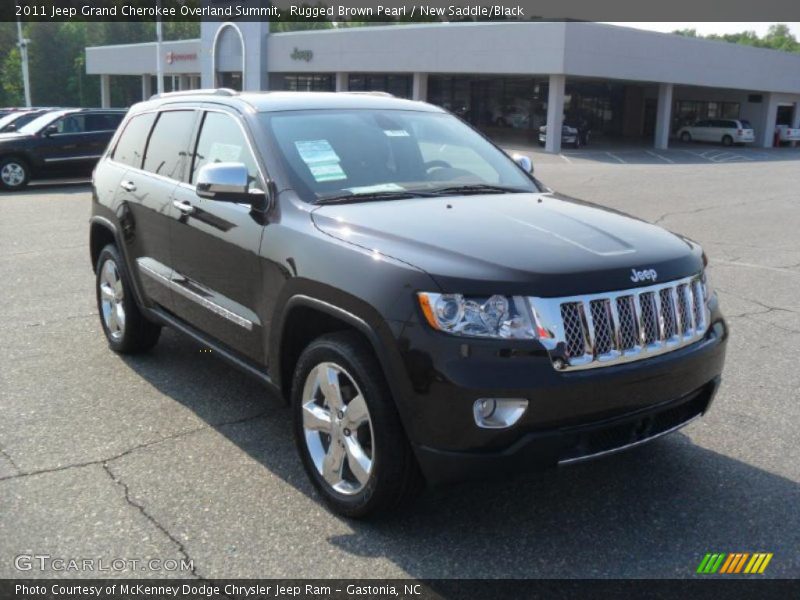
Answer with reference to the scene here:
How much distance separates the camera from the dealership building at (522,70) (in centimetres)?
3878

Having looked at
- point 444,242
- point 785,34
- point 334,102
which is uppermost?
point 785,34

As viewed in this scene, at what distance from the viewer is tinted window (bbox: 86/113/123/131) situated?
1869 cm

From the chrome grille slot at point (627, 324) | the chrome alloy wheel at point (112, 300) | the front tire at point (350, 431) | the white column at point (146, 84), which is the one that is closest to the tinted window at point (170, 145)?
the chrome alloy wheel at point (112, 300)

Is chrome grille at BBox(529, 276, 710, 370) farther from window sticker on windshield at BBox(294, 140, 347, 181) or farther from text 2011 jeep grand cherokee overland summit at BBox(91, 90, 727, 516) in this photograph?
window sticker on windshield at BBox(294, 140, 347, 181)

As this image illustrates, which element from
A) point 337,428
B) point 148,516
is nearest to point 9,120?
point 148,516

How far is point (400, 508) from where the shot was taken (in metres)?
3.52

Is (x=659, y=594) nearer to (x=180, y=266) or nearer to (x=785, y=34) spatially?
(x=180, y=266)

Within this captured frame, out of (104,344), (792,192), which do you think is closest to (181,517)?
(104,344)

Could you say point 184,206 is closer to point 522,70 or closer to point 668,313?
point 668,313

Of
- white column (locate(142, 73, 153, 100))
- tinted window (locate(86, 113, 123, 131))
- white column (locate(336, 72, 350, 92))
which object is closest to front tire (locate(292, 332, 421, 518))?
tinted window (locate(86, 113, 123, 131))

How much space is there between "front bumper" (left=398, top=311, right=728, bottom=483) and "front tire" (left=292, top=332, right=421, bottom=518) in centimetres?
14

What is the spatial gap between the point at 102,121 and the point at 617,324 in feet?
58.7

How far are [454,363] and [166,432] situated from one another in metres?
2.22

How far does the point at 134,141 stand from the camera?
5902 mm
